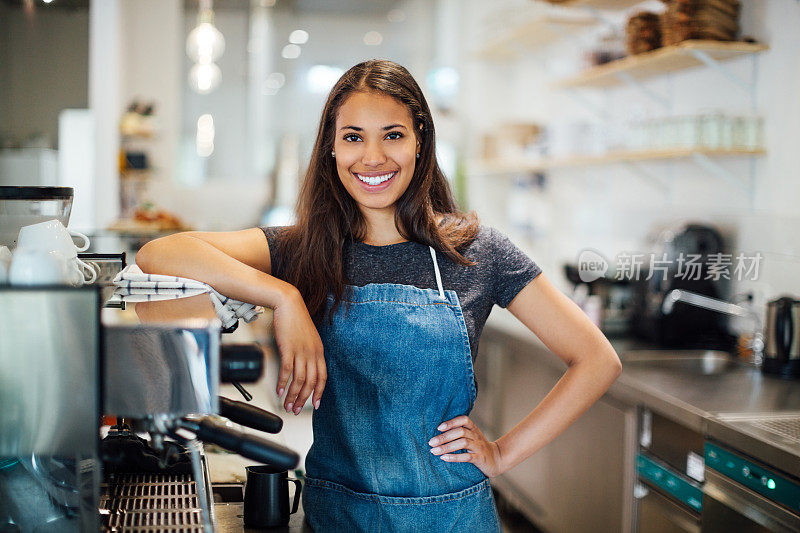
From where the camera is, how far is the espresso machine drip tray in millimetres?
1038

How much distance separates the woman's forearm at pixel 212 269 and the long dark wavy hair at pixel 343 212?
16cm

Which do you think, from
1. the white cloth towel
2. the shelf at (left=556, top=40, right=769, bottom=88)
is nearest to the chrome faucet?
the shelf at (left=556, top=40, right=769, bottom=88)

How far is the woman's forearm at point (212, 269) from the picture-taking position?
4.19ft

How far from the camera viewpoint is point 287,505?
1282 millimetres

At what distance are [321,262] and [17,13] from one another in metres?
2.56

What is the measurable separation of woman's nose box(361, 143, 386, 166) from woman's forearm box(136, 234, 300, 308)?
296 mm

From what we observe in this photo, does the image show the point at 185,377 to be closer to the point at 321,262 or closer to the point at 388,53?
the point at 321,262

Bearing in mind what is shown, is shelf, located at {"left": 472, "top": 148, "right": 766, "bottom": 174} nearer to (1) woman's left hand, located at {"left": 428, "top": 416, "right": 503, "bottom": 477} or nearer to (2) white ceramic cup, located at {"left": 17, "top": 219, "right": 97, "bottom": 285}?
(1) woman's left hand, located at {"left": 428, "top": 416, "right": 503, "bottom": 477}

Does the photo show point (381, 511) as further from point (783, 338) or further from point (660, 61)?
point (660, 61)

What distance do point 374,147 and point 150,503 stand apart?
2.40 ft

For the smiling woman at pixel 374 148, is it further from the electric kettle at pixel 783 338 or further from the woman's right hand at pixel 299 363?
the electric kettle at pixel 783 338

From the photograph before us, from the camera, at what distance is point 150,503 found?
113cm

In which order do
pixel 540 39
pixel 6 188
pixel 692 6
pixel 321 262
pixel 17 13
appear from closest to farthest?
1. pixel 6 188
2. pixel 321 262
3. pixel 692 6
4. pixel 17 13
5. pixel 540 39

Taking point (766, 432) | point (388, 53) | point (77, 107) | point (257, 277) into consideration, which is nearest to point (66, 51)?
point (77, 107)
